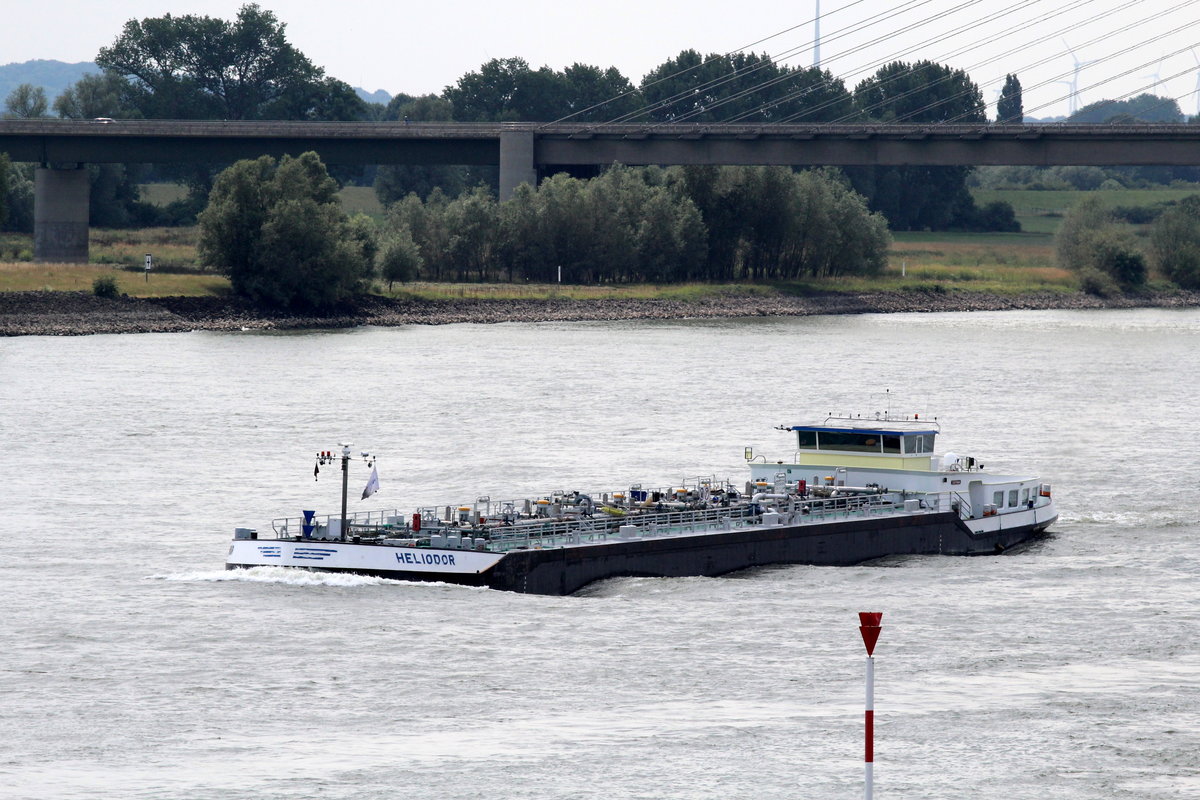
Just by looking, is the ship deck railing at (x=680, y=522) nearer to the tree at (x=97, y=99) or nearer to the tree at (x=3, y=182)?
the tree at (x=3, y=182)

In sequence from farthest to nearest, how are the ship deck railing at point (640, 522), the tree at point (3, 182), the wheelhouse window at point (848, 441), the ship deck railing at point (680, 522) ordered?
the tree at point (3, 182) < the wheelhouse window at point (848, 441) < the ship deck railing at point (680, 522) < the ship deck railing at point (640, 522)

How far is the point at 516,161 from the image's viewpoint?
443 feet

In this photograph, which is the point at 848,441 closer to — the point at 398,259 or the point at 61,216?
the point at 398,259

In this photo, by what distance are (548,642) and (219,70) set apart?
167848 millimetres

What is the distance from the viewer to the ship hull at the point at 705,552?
120 feet

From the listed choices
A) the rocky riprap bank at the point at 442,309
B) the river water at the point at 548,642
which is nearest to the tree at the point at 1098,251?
the rocky riprap bank at the point at 442,309

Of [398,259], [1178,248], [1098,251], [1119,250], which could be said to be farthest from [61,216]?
[1178,248]

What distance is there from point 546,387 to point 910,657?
146 ft

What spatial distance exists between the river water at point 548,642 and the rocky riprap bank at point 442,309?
1463 inches

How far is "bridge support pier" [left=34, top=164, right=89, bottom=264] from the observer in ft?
418

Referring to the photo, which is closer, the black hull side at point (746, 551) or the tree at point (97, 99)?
the black hull side at point (746, 551)

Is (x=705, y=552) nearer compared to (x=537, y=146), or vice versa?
(x=705, y=552)

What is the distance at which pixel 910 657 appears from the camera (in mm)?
32938

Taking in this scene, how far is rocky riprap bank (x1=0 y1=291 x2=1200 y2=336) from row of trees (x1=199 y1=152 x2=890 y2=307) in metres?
2.85
